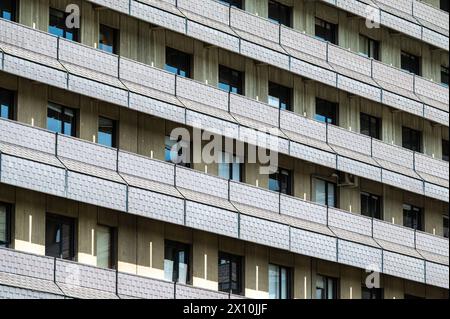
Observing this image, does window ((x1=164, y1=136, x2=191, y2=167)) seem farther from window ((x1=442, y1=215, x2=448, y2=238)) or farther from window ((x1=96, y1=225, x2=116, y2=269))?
window ((x1=442, y1=215, x2=448, y2=238))

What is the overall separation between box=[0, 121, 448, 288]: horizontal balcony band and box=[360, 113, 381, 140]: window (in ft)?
12.1

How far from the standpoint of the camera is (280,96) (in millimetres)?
55375

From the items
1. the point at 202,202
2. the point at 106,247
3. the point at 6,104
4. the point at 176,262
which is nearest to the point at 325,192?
the point at 202,202

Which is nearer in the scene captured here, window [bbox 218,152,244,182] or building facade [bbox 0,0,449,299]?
building facade [bbox 0,0,449,299]

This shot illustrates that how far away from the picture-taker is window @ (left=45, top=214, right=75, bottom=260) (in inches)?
1812

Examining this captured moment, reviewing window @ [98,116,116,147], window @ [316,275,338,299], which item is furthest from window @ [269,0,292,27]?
window @ [98,116,116,147]

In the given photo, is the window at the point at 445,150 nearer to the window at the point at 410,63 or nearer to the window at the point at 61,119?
the window at the point at 410,63

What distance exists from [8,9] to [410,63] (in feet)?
67.6

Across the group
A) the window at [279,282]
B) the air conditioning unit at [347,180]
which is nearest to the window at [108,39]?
the window at [279,282]

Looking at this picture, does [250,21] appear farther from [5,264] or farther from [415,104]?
[5,264]

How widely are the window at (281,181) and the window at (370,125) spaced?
5.04m

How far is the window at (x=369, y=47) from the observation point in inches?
2344
